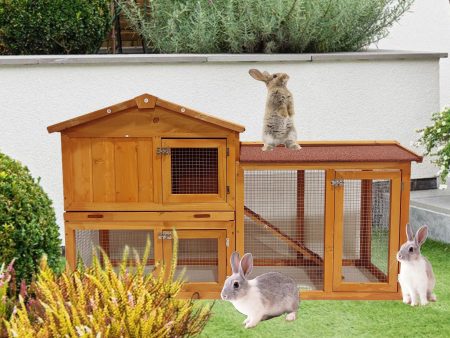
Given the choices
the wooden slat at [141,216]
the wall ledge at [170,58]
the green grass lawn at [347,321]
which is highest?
the wall ledge at [170,58]

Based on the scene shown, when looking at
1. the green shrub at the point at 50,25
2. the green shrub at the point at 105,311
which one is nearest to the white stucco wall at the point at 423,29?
the green shrub at the point at 50,25

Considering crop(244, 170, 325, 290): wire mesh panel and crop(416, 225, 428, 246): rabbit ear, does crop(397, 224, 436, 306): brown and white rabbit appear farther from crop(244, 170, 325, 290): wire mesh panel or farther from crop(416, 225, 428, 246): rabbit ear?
crop(244, 170, 325, 290): wire mesh panel

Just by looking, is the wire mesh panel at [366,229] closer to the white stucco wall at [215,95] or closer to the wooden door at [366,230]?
the wooden door at [366,230]

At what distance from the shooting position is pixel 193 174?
16.1 feet

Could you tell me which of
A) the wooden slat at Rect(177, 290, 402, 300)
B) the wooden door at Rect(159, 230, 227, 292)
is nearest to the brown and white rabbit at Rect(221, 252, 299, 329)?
the wooden slat at Rect(177, 290, 402, 300)

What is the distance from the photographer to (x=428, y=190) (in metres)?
7.09

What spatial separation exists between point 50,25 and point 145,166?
9.27 ft

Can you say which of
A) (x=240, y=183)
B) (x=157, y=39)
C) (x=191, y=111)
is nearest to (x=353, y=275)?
(x=240, y=183)

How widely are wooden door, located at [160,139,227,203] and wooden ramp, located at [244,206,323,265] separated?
261 millimetres

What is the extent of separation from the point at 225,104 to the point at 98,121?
176 centimetres

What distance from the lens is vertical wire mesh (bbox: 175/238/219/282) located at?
5031mm

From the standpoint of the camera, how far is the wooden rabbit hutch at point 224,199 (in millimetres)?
4797

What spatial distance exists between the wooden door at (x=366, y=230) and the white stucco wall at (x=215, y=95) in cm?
147

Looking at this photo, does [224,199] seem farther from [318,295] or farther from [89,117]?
[89,117]
